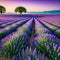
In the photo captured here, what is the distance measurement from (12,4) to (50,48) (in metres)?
4.92

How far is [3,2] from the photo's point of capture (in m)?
8.26

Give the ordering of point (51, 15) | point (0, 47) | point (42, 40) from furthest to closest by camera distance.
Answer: point (51, 15) → point (0, 47) → point (42, 40)

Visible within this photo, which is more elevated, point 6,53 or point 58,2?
point 58,2

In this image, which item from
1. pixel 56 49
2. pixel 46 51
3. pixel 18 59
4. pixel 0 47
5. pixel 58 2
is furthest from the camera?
pixel 58 2

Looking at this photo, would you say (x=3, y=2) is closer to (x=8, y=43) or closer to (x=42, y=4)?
(x=42, y=4)

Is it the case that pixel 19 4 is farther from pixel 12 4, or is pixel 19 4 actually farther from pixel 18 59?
pixel 18 59

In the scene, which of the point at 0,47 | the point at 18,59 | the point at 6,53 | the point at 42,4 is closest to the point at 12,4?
the point at 42,4

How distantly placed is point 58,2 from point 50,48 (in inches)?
161

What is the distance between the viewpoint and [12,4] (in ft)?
26.8

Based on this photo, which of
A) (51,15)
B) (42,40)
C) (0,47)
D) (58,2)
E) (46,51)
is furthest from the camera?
(51,15)

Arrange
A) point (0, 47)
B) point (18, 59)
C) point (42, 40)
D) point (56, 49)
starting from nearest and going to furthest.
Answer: point (18, 59) → point (56, 49) → point (42, 40) → point (0, 47)

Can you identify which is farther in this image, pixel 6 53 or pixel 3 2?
pixel 3 2

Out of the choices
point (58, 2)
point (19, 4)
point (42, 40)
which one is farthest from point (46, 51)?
point (19, 4)

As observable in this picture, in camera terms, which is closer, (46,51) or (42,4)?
(46,51)
